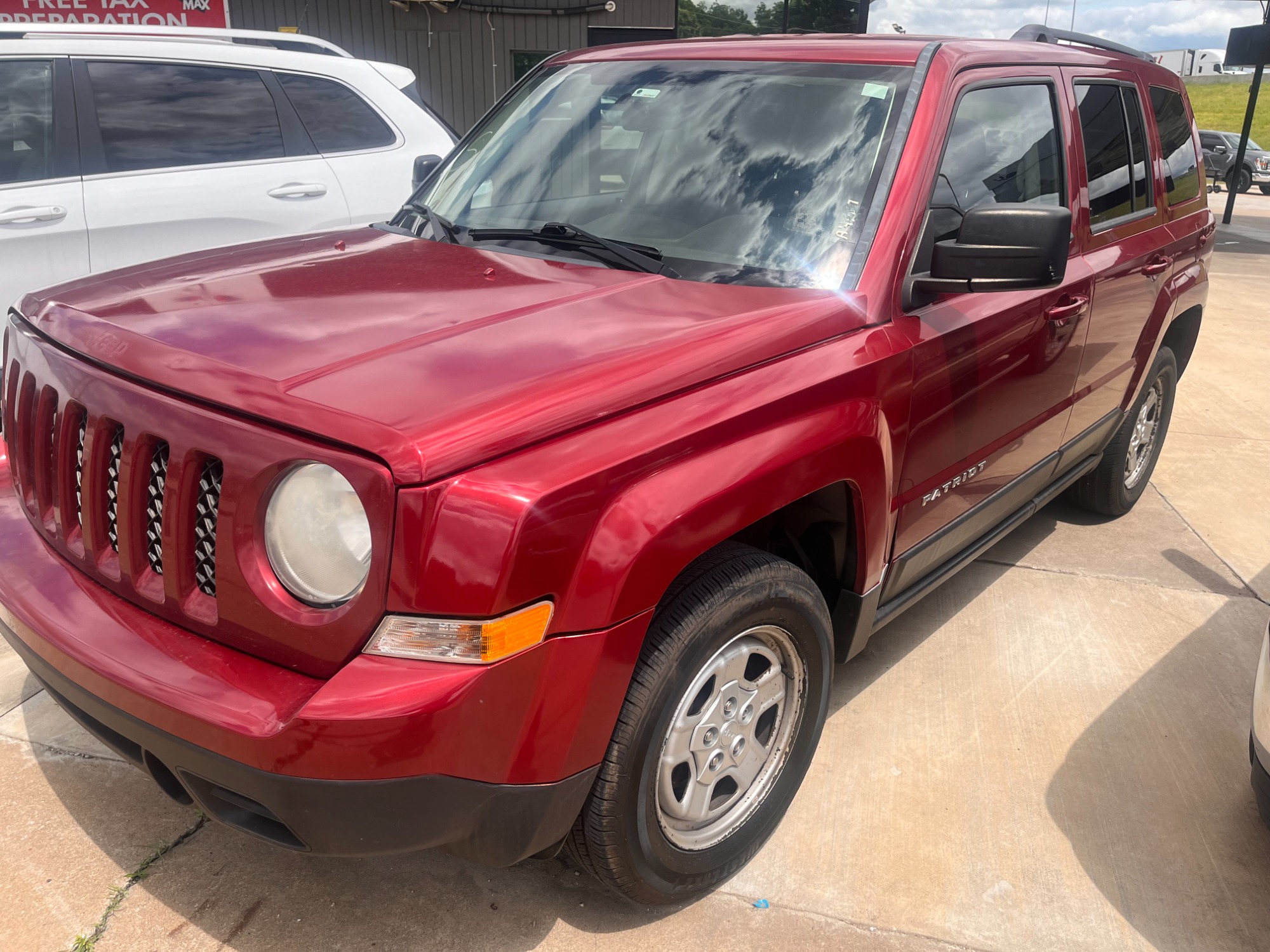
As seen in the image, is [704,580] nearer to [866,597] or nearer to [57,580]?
[866,597]

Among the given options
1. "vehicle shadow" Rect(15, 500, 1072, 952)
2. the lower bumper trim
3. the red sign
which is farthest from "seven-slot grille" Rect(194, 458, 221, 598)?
the red sign

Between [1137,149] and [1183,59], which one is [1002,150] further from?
[1183,59]

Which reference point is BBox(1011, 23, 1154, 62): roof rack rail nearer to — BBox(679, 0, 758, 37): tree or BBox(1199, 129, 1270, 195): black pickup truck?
BBox(679, 0, 758, 37): tree

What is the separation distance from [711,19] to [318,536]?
39.1 ft

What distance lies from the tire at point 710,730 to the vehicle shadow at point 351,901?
20 cm

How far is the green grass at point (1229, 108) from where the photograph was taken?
153 ft

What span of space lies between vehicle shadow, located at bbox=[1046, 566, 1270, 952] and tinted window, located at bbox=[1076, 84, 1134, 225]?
157 cm

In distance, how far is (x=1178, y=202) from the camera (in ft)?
13.7

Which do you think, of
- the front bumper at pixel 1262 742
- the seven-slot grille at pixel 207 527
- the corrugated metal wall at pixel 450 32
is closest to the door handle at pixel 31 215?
the seven-slot grille at pixel 207 527

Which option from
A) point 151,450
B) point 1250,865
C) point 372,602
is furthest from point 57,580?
point 1250,865

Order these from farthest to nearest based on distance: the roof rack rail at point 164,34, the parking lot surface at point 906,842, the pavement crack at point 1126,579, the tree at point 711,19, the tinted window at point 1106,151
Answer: the tree at point 711,19, the roof rack rail at point 164,34, the pavement crack at point 1126,579, the tinted window at point 1106,151, the parking lot surface at point 906,842

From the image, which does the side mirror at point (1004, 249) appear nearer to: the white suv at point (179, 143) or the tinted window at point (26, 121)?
the white suv at point (179, 143)

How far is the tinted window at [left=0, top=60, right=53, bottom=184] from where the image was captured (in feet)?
13.8

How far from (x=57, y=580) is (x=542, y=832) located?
3.55 feet
